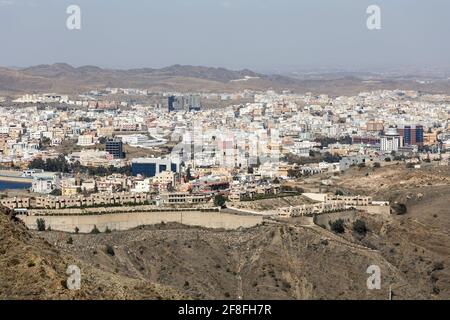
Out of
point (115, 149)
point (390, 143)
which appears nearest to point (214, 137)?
point (115, 149)

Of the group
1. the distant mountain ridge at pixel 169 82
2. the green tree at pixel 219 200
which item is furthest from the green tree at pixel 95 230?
the distant mountain ridge at pixel 169 82

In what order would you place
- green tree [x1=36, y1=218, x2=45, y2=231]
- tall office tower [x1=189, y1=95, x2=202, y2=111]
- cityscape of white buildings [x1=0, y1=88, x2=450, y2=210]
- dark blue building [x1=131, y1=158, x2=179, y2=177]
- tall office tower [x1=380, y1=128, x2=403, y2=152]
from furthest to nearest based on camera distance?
tall office tower [x1=189, y1=95, x2=202, y2=111] → tall office tower [x1=380, y1=128, x2=403, y2=152] → dark blue building [x1=131, y1=158, x2=179, y2=177] → cityscape of white buildings [x1=0, y1=88, x2=450, y2=210] → green tree [x1=36, y1=218, x2=45, y2=231]

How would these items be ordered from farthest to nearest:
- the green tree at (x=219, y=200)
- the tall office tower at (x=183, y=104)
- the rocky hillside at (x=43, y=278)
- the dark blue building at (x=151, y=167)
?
the tall office tower at (x=183, y=104) < the dark blue building at (x=151, y=167) < the green tree at (x=219, y=200) < the rocky hillside at (x=43, y=278)

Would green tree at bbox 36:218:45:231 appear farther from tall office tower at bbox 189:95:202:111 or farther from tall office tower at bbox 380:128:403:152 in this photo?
tall office tower at bbox 189:95:202:111

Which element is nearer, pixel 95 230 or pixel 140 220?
pixel 95 230

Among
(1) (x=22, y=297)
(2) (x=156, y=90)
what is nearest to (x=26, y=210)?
(1) (x=22, y=297)

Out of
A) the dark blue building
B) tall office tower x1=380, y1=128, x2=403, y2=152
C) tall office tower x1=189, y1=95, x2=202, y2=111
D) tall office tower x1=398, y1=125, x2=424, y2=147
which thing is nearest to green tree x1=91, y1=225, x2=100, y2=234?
the dark blue building

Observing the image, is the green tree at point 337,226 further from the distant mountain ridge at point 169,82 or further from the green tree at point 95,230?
the distant mountain ridge at point 169,82

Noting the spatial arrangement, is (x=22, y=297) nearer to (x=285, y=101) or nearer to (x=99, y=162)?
(x=99, y=162)

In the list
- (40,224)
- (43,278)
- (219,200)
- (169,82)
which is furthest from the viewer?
(169,82)

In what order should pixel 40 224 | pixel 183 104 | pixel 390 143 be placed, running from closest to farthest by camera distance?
pixel 40 224 → pixel 390 143 → pixel 183 104

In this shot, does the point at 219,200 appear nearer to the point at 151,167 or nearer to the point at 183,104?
the point at 151,167

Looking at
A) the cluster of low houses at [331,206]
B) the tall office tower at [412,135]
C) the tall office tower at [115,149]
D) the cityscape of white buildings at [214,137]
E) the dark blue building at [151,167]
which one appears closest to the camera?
the cluster of low houses at [331,206]
